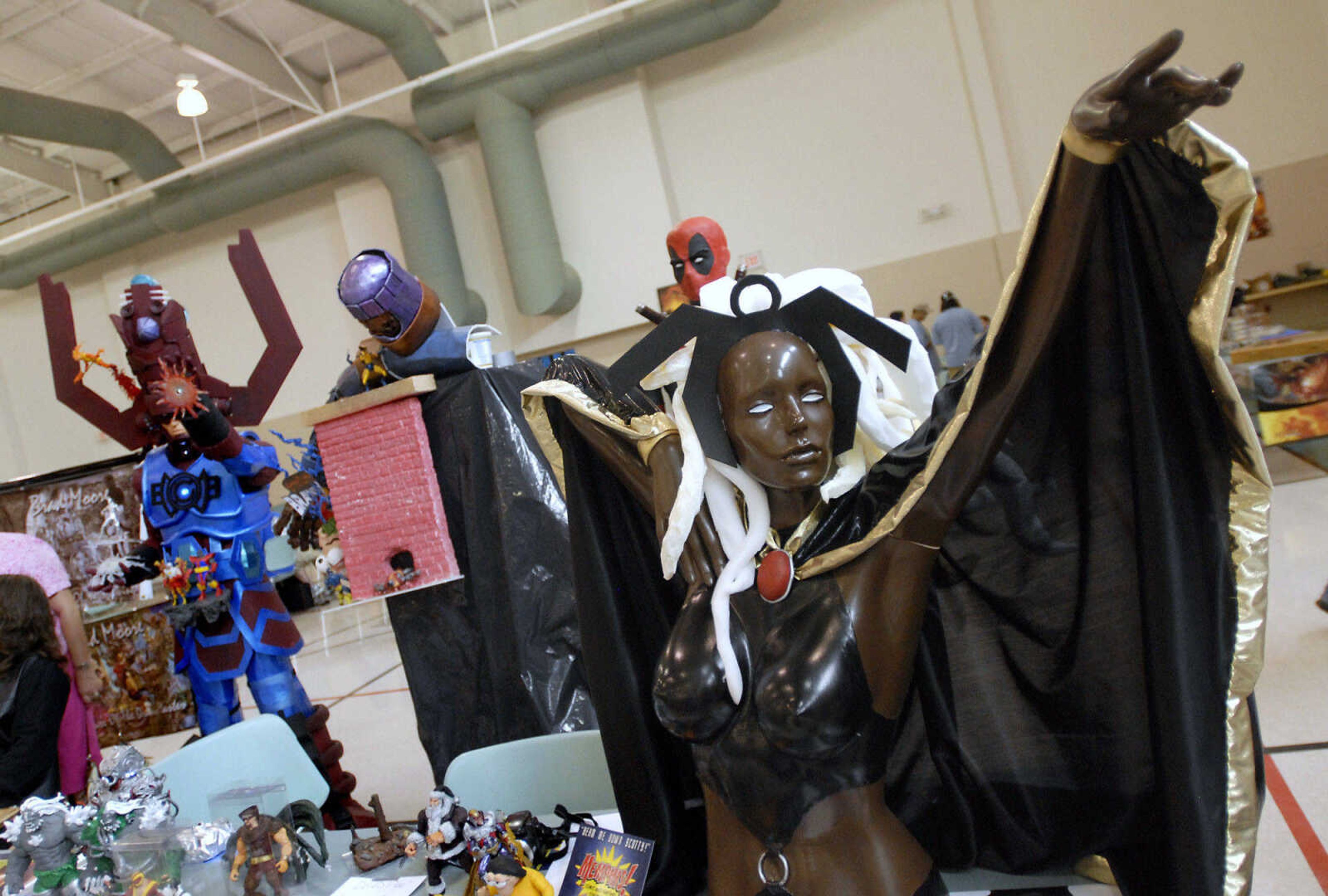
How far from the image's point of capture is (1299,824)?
5.72 ft

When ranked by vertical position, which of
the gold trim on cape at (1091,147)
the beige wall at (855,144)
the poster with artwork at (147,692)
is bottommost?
the poster with artwork at (147,692)

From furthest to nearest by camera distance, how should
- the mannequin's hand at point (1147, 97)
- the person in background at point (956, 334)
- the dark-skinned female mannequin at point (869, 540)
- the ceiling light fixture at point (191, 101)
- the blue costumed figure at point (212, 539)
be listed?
the person in background at point (956, 334), the ceiling light fixture at point (191, 101), the blue costumed figure at point (212, 539), the dark-skinned female mannequin at point (869, 540), the mannequin's hand at point (1147, 97)

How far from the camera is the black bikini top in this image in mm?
1094

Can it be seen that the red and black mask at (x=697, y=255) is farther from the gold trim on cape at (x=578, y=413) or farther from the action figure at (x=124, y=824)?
the action figure at (x=124, y=824)

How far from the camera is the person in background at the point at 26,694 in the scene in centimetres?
240

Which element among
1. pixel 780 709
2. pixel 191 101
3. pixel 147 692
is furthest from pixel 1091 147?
pixel 191 101

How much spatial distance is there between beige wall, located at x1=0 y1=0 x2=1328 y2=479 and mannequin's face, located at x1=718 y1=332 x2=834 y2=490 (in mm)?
6876

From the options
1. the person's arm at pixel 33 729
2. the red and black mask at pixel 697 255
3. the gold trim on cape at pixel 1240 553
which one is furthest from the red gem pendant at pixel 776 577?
the person's arm at pixel 33 729

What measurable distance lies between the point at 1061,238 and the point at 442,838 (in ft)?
3.91

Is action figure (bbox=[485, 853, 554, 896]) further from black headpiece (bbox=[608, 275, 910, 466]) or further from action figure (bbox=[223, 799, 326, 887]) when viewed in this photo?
black headpiece (bbox=[608, 275, 910, 466])

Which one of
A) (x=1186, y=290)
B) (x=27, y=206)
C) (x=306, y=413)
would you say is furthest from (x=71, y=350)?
(x=27, y=206)

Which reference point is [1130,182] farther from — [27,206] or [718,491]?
[27,206]

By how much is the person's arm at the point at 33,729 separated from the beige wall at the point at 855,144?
20.2ft

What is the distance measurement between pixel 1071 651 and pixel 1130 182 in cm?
Result: 63
